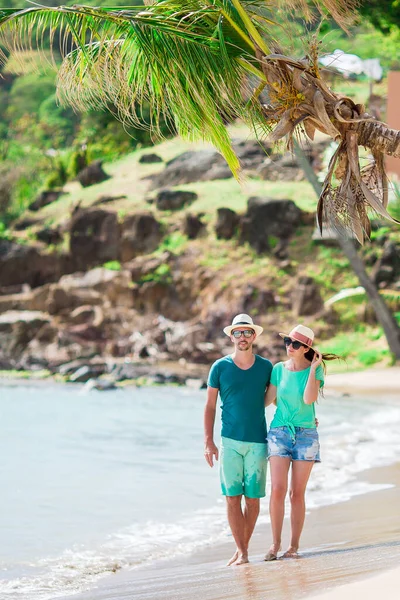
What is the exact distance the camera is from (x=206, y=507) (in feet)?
27.9

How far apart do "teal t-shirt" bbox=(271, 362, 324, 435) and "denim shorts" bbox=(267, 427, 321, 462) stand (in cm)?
4

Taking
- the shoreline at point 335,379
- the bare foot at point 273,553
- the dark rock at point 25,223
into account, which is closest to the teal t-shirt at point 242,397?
the bare foot at point 273,553

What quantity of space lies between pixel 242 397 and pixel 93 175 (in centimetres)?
3389

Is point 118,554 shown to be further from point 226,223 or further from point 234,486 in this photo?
point 226,223

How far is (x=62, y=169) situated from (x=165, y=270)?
12.7 meters

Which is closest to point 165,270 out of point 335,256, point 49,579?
point 335,256

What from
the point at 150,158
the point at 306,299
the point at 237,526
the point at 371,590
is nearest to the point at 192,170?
the point at 150,158

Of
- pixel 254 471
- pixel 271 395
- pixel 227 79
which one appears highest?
pixel 227 79

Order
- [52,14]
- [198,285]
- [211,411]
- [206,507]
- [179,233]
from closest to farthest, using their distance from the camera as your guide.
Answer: [211,411] → [52,14] → [206,507] → [198,285] → [179,233]

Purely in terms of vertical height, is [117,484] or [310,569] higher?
[310,569]

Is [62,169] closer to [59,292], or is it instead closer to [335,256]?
[59,292]

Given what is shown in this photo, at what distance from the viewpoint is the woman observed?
5.44m

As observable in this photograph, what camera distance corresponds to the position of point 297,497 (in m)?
5.55

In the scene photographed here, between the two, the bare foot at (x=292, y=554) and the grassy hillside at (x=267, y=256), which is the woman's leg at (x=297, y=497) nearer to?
the bare foot at (x=292, y=554)
